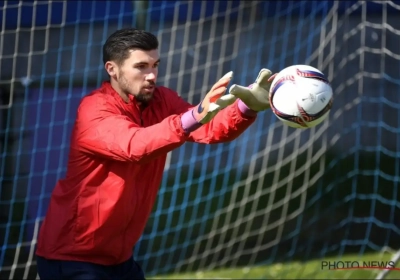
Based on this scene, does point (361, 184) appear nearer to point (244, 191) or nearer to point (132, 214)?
point (244, 191)

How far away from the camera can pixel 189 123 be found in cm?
353

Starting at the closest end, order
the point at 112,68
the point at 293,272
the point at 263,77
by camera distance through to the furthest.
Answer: the point at 263,77, the point at 112,68, the point at 293,272

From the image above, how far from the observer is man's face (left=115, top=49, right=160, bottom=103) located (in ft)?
13.2

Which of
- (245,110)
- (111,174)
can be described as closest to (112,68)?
(111,174)

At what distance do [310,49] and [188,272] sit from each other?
6.85 ft

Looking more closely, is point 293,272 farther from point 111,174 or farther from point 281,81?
point 281,81

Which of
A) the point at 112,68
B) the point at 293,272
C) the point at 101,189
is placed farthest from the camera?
the point at 293,272

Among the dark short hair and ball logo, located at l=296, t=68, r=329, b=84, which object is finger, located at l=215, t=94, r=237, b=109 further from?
the dark short hair

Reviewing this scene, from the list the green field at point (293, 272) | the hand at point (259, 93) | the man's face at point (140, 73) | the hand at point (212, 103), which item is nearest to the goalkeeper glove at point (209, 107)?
the hand at point (212, 103)

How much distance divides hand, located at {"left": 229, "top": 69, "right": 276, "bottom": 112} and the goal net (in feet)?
8.62

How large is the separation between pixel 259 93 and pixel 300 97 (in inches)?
8.5

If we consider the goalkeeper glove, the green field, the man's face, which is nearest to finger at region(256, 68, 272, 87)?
the goalkeeper glove

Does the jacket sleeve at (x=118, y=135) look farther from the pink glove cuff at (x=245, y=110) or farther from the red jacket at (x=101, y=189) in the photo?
the pink glove cuff at (x=245, y=110)

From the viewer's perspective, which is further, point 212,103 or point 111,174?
point 111,174
